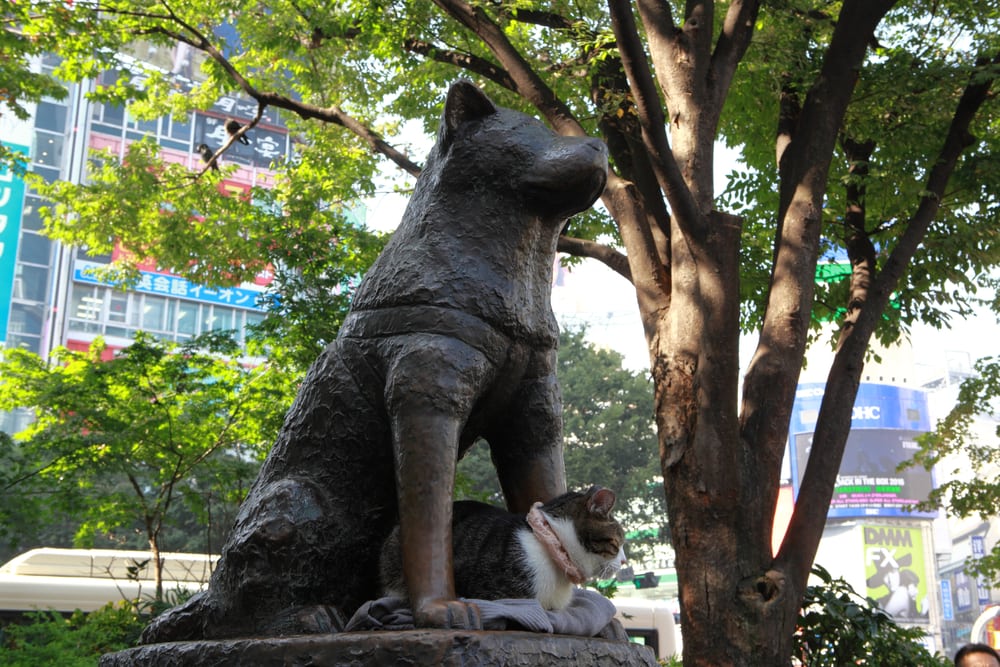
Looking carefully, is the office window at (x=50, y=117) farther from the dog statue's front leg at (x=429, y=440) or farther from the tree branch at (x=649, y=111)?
the dog statue's front leg at (x=429, y=440)

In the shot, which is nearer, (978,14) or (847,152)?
(978,14)

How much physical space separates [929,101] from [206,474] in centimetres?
1003

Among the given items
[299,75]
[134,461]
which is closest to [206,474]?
[134,461]

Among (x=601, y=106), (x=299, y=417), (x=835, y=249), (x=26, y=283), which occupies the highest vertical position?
(x=26, y=283)

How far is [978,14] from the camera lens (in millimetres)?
8039

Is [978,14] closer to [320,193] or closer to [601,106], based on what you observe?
[601,106]

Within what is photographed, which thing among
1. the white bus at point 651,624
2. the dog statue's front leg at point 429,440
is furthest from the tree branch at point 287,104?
the white bus at point 651,624

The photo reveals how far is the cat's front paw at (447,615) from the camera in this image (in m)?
1.90

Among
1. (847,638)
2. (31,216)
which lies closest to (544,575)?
(847,638)

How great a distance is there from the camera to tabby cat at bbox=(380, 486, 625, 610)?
6.94 ft

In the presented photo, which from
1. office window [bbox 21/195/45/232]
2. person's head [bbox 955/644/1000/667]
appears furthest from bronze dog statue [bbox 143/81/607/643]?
office window [bbox 21/195/45/232]

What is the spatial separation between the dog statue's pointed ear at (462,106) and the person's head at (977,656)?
4335 millimetres

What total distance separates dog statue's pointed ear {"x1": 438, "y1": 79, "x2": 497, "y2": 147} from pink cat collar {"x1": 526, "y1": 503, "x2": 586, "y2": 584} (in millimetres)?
1047

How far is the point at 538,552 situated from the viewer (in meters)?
2.13
